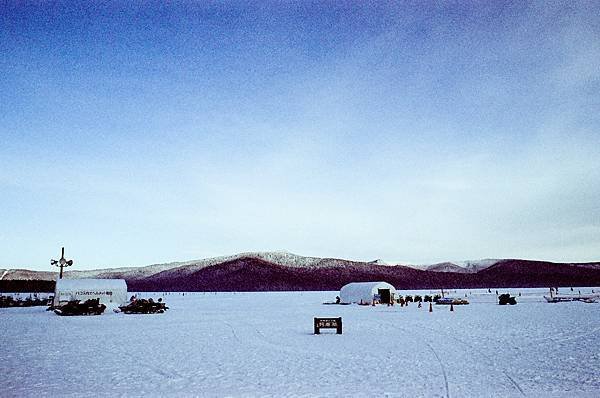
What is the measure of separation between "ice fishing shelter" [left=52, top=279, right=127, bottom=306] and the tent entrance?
31864mm

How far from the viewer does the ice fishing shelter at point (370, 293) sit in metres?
63.6

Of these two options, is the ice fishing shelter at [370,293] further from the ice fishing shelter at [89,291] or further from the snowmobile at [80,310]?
the snowmobile at [80,310]

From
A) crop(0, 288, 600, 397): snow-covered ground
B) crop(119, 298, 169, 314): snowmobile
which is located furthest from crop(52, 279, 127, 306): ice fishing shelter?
crop(0, 288, 600, 397): snow-covered ground

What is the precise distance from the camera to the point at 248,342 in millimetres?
23000

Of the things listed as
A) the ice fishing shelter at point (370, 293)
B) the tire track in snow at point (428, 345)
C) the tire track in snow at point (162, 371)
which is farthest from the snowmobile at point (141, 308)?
the tire track in snow at point (162, 371)

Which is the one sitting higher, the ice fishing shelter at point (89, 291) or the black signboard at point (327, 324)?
the ice fishing shelter at point (89, 291)

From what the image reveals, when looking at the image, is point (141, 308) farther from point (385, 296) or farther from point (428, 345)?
point (428, 345)

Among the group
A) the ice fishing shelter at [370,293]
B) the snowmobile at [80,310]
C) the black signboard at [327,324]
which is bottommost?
the black signboard at [327,324]

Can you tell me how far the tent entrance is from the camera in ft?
206

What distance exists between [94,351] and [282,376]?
997 centimetres

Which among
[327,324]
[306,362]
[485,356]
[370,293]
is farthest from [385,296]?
[306,362]

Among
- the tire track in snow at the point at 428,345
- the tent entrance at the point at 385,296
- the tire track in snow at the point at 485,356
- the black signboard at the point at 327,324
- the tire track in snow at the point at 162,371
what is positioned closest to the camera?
the tire track in snow at the point at 485,356

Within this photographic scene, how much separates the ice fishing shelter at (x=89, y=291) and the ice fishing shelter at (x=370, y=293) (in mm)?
30065

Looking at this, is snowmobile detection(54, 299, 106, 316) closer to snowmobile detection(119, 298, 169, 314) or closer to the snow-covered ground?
snowmobile detection(119, 298, 169, 314)
